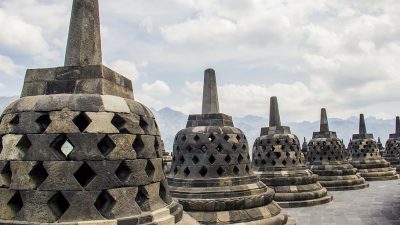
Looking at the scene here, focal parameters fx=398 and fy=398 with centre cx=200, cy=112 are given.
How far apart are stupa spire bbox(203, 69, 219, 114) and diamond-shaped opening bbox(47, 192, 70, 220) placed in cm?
723

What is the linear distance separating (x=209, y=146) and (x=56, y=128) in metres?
6.60

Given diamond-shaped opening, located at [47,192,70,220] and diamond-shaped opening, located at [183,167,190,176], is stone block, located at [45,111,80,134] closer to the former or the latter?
diamond-shaped opening, located at [47,192,70,220]

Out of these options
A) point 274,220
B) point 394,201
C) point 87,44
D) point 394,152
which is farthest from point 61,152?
point 394,152

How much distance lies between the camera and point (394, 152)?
3172 cm

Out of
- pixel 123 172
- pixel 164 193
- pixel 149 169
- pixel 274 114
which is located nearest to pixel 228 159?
pixel 164 193

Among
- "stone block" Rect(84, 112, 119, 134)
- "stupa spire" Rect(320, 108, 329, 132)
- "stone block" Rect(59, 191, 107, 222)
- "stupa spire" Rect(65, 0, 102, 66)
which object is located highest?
"stupa spire" Rect(320, 108, 329, 132)

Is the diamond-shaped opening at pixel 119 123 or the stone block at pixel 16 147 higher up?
the diamond-shaped opening at pixel 119 123

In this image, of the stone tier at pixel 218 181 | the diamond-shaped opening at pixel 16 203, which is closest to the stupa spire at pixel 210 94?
the stone tier at pixel 218 181

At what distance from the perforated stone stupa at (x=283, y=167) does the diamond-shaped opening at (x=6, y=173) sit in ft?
42.1

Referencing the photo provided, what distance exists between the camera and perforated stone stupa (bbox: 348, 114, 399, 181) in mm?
25438

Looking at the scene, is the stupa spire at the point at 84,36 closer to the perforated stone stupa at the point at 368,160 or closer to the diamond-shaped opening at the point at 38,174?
the diamond-shaped opening at the point at 38,174

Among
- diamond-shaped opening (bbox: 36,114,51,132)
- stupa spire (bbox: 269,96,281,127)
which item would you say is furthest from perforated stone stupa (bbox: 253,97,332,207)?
diamond-shaped opening (bbox: 36,114,51,132)

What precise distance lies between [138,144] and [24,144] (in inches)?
51.6

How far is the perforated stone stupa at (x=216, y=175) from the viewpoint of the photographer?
10.1 meters
